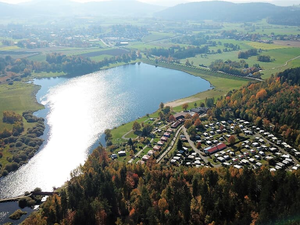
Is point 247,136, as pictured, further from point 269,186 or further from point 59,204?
point 59,204

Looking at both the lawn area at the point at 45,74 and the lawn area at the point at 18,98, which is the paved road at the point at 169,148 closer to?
the lawn area at the point at 18,98

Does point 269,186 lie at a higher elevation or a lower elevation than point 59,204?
higher

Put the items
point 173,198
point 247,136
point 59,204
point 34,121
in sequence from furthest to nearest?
1. point 34,121
2. point 247,136
3. point 59,204
4. point 173,198

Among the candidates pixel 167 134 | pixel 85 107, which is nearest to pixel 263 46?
pixel 85 107

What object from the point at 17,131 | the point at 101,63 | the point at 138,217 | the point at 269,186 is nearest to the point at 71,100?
the point at 17,131

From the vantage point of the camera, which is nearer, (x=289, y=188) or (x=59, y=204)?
(x=289, y=188)

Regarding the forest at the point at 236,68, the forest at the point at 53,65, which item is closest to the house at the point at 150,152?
the forest at the point at 236,68
